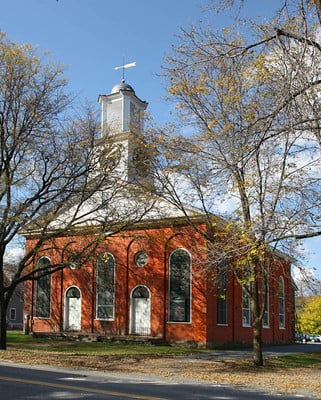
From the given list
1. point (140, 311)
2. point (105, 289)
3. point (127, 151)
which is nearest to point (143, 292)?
point (140, 311)

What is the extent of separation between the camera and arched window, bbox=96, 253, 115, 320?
31.5 m

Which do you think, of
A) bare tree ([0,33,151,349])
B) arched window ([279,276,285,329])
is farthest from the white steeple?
arched window ([279,276,285,329])

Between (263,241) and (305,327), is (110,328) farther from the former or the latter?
(305,327)

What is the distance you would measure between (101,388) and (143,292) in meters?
18.7

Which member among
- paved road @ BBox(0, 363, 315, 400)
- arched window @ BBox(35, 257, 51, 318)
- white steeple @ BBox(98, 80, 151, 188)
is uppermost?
white steeple @ BBox(98, 80, 151, 188)

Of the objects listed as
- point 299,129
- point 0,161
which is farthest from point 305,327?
point 299,129

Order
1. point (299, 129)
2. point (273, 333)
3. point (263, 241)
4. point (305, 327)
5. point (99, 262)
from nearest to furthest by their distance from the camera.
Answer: point (299, 129), point (263, 241), point (99, 262), point (273, 333), point (305, 327)

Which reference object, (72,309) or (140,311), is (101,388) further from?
(72,309)

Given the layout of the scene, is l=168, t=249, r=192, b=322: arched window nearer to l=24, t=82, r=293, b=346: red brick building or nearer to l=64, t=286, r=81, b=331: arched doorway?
l=24, t=82, r=293, b=346: red brick building

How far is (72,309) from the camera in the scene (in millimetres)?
33125

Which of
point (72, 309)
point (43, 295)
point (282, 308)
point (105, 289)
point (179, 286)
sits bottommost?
point (282, 308)

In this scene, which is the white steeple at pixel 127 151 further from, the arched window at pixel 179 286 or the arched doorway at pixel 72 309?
the arched doorway at pixel 72 309

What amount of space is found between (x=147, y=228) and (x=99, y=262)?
434 cm

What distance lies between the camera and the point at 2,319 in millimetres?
22672
